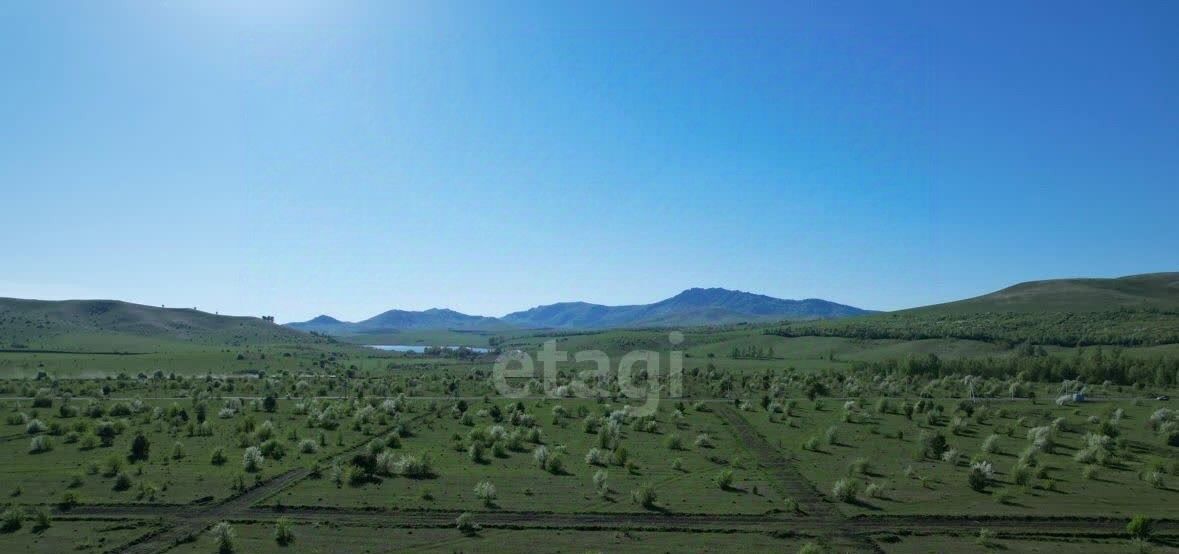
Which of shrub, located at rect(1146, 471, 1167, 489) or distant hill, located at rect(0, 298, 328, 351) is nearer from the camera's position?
shrub, located at rect(1146, 471, 1167, 489)

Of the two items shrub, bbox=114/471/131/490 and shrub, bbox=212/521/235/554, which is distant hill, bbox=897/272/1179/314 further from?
shrub, bbox=114/471/131/490

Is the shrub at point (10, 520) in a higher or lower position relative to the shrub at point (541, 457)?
lower

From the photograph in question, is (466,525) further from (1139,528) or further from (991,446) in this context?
(991,446)

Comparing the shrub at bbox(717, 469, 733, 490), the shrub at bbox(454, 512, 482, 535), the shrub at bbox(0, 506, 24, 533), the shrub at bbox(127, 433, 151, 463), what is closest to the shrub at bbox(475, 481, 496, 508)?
the shrub at bbox(454, 512, 482, 535)

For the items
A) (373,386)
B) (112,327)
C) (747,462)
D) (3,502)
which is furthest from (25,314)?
(747,462)

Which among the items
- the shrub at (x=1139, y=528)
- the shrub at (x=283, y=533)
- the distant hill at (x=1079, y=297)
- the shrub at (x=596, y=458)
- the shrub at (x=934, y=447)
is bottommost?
the shrub at (x=283, y=533)

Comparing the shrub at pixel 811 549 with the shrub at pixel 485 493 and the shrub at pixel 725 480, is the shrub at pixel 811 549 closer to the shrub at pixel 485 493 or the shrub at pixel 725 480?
the shrub at pixel 725 480

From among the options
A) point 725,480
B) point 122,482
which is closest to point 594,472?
point 725,480

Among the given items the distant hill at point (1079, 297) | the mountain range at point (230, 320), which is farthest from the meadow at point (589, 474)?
the distant hill at point (1079, 297)
